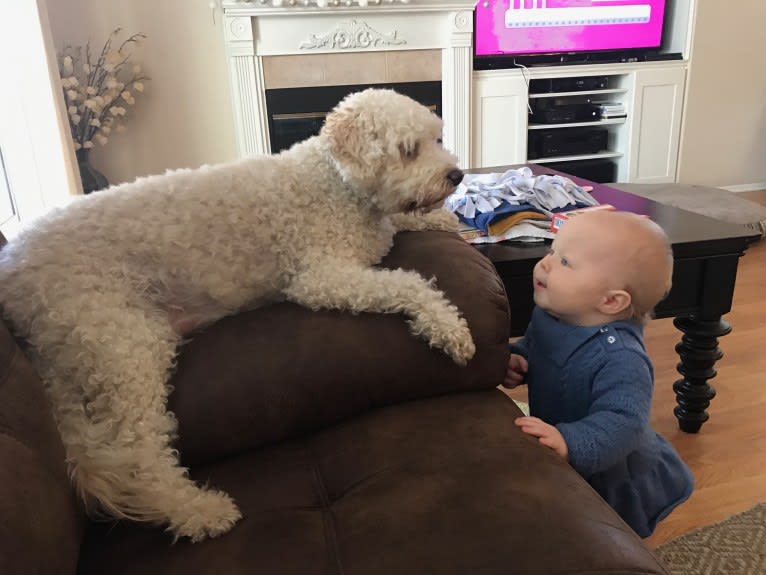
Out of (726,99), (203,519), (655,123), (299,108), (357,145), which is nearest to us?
(203,519)

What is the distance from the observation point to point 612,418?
1.01 m

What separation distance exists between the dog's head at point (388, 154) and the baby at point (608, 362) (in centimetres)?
38

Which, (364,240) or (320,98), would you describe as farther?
(320,98)

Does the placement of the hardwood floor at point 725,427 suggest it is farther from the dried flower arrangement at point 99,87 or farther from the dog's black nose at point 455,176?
the dried flower arrangement at point 99,87

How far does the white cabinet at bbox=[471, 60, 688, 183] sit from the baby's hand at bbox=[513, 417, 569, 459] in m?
3.63

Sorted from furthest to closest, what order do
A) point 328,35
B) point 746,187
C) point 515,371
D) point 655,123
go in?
point 746,187, point 655,123, point 328,35, point 515,371

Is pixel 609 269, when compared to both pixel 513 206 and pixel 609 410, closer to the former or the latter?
pixel 609 410

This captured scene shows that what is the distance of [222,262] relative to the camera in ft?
4.35

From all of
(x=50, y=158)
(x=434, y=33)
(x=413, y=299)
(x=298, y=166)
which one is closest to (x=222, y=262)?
(x=298, y=166)

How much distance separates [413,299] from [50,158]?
7.36ft

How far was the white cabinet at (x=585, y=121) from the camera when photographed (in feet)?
14.3

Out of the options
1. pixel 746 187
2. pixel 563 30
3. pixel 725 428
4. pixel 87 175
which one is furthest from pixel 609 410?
pixel 746 187

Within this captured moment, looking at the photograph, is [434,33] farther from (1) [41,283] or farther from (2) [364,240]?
(1) [41,283]

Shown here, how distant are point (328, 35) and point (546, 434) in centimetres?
347
